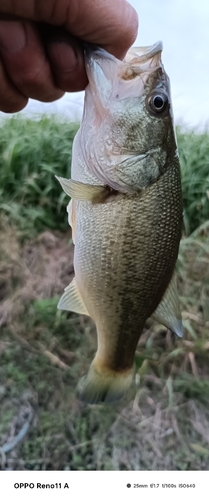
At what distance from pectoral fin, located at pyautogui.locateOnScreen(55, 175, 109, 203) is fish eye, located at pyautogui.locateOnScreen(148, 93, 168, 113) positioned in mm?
124

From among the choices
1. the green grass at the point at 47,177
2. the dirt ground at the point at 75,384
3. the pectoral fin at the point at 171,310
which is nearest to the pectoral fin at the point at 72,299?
the pectoral fin at the point at 171,310

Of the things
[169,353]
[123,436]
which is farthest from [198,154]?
[123,436]

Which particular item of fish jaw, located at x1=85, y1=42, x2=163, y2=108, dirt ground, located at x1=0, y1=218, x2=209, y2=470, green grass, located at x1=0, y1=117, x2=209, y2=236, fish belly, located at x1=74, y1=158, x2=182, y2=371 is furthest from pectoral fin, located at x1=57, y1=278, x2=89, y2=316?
green grass, located at x1=0, y1=117, x2=209, y2=236

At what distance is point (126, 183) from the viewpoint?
57cm

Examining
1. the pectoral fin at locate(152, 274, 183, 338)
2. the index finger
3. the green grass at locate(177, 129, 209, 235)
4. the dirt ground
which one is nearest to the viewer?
the index finger

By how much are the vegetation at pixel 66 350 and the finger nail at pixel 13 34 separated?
0.82m

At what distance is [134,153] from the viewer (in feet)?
1.89

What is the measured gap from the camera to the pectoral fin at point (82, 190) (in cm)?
53

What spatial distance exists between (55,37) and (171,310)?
42 cm

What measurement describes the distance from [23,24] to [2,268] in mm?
935

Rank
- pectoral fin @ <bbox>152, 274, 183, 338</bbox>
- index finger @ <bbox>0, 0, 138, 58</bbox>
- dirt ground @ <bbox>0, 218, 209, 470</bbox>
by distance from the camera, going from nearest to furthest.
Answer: index finger @ <bbox>0, 0, 138, 58</bbox> < pectoral fin @ <bbox>152, 274, 183, 338</bbox> < dirt ground @ <bbox>0, 218, 209, 470</bbox>

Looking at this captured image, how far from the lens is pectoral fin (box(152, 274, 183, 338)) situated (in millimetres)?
619

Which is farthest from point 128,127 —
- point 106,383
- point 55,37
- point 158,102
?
point 106,383

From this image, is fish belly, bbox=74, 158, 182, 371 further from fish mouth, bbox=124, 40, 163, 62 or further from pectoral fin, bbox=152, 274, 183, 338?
fish mouth, bbox=124, 40, 163, 62
